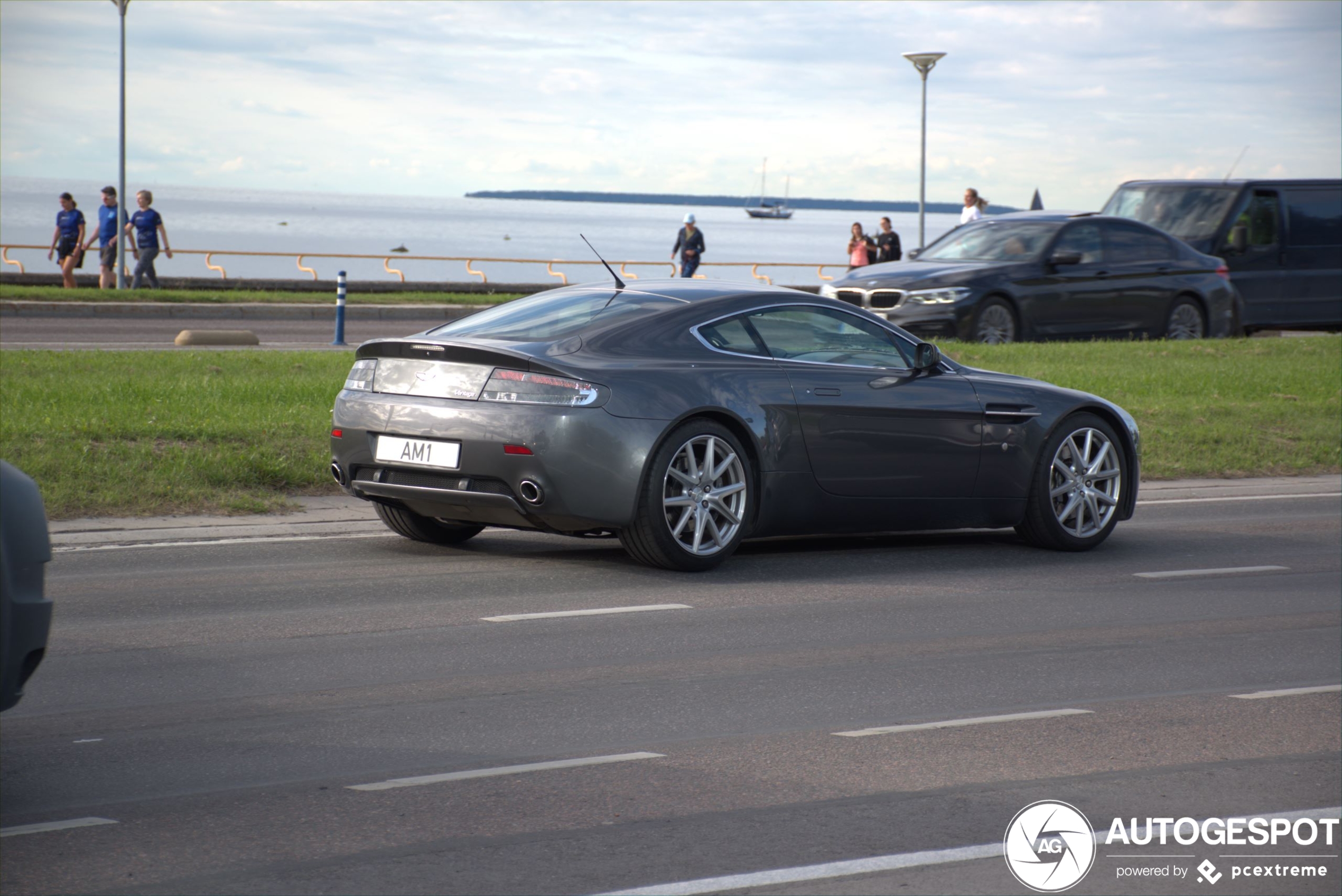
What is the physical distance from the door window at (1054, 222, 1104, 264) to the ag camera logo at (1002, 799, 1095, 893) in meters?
15.2

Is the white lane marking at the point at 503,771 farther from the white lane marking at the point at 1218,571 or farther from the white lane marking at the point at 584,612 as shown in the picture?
the white lane marking at the point at 1218,571

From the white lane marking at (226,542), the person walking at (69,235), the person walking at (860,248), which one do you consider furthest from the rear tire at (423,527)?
the person walking at (860,248)

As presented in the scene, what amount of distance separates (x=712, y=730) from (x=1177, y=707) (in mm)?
1794

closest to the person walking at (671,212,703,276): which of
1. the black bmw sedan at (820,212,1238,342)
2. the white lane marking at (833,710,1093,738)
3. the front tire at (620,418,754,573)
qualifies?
the black bmw sedan at (820,212,1238,342)

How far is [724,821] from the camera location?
174 inches

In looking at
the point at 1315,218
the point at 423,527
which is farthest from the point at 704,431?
the point at 1315,218

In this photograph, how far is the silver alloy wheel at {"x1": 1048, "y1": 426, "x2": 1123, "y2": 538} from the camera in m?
9.23

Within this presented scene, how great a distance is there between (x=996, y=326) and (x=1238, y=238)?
5.29m

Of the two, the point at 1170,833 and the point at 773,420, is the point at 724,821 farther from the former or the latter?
the point at 773,420

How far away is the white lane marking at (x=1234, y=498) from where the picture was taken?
11.7 m

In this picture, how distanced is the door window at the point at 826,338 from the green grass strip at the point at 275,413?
3.46 metres

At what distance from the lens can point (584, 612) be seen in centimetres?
713

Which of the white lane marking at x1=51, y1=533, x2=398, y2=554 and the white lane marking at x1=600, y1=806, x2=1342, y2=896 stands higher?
the white lane marking at x1=51, y1=533, x2=398, y2=554
